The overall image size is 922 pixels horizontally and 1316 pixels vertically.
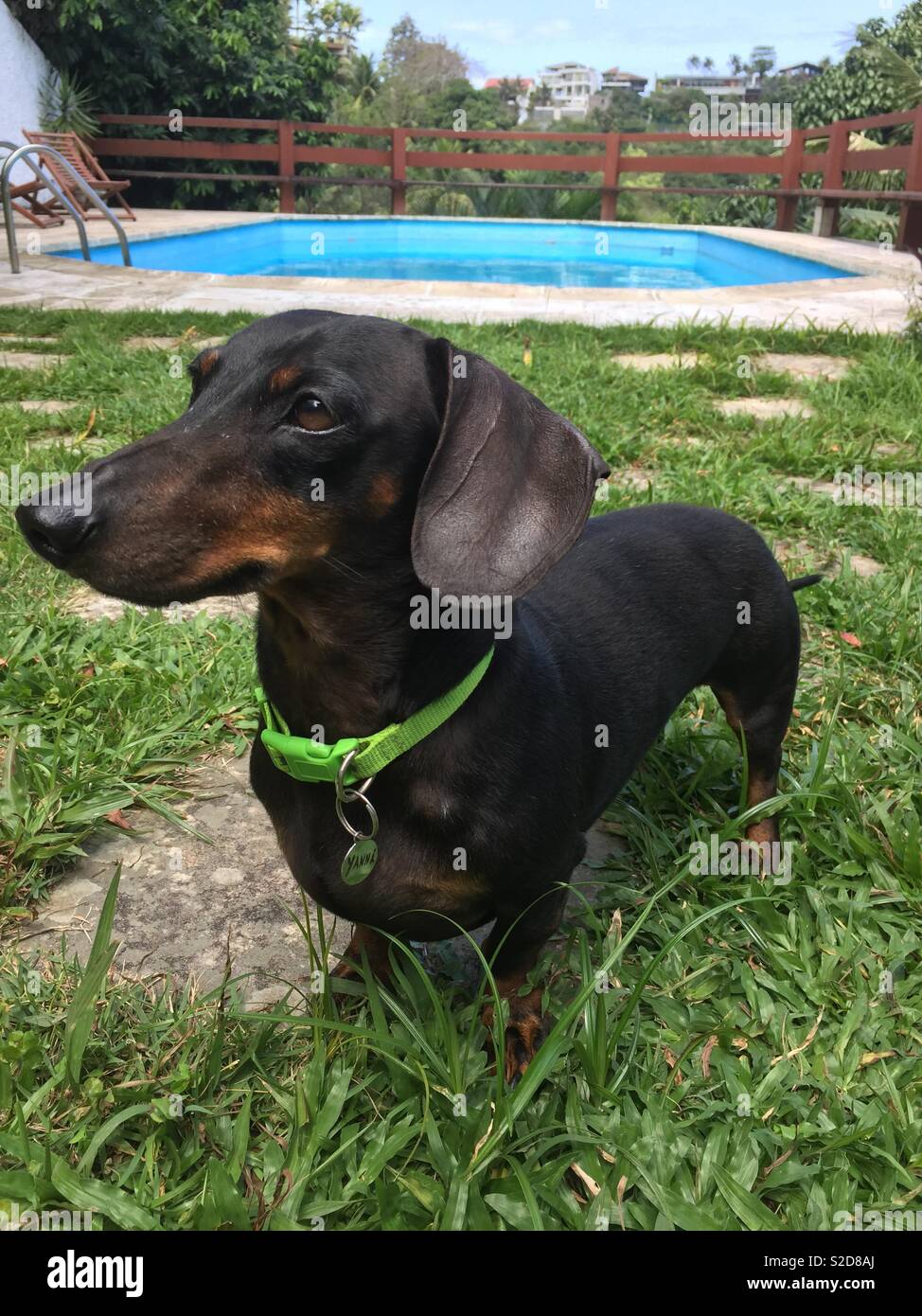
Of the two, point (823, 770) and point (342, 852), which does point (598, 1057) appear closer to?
point (342, 852)

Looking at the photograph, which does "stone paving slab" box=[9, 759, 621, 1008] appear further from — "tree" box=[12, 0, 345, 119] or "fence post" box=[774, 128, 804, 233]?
"fence post" box=[774, 128, 804, 233]

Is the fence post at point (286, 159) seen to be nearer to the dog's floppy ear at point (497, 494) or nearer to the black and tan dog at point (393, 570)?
the black and tan dog at point (393, 570)

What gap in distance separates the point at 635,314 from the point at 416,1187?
23.7 ft

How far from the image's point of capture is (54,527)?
1299 mm

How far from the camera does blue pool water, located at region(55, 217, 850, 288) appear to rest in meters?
14.2

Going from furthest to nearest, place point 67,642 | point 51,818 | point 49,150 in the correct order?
point 49,150
point 67,642
point 51,818

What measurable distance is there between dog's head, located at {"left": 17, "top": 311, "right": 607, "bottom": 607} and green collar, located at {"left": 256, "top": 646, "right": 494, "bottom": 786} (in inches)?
8.8


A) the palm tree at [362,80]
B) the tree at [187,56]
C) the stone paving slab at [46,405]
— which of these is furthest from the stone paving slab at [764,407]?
the palm tree at [362,80]

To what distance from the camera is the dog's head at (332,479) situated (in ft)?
4.54

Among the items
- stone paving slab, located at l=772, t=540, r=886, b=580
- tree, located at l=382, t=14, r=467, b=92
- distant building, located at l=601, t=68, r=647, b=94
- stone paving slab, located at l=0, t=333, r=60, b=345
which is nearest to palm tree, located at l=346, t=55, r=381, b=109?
tree, located at l=382, t=14, r=467, b=92

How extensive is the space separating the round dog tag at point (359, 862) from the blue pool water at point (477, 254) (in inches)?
516

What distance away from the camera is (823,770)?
2.47 metres
